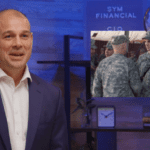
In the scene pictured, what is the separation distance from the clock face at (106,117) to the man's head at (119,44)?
69 centimetres

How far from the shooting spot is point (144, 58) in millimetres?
2947

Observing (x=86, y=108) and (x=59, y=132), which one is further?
(x=86, y=108)

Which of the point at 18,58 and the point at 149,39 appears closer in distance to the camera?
the point at 18,58

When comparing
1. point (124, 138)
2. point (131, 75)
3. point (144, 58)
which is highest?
point (144, 58)

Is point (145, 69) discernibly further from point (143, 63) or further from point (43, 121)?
point (43, 121)

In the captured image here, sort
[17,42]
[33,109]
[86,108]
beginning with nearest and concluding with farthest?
[17,42], [33,109], [86,108]

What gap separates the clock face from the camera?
9.39 feet

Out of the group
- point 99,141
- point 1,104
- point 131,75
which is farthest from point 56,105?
point 131,75

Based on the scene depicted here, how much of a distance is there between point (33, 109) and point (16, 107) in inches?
3.0

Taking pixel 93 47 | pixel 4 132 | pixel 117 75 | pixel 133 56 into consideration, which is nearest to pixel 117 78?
pixel 117 75

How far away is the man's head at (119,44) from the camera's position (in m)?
2.94

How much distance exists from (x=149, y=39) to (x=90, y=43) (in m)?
0.70

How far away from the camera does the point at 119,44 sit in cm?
295

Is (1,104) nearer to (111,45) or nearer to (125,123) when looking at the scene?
(111,45)
